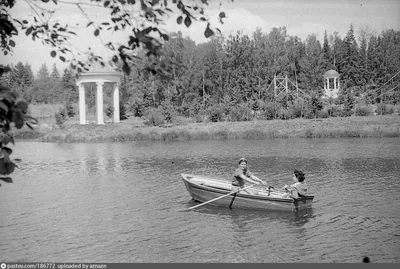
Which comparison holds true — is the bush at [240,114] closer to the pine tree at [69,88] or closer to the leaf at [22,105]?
the pine tree at [69,88]

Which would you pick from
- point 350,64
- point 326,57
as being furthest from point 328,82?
point 326,57

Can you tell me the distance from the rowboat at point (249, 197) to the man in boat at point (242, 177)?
233 millimetres

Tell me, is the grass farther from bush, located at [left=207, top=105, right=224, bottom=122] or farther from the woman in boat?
the woman in boat

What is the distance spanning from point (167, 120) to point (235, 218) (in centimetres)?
3735

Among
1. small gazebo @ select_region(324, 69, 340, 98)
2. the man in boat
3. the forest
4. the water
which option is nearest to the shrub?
the forest

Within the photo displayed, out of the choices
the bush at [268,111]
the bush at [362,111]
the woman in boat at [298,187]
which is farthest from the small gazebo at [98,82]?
the woman in boat at [298,187]

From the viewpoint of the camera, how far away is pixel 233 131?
45.3 metres

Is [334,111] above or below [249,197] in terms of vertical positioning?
above

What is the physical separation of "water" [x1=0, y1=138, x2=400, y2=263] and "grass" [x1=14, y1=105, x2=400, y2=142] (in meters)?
15.6

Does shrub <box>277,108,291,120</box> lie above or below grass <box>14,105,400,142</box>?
above

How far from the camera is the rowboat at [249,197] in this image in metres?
14.6

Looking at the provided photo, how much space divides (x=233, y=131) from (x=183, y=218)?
103 feet

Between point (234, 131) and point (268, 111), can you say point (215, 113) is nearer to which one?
point (268, 111)

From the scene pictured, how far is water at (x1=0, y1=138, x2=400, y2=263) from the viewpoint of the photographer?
36.1 ft
